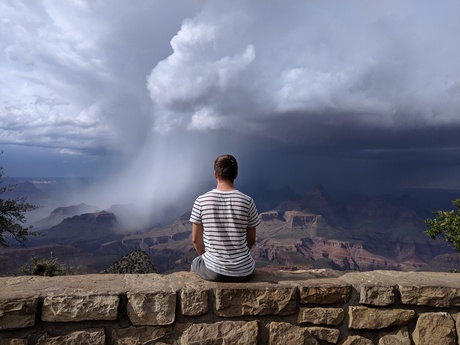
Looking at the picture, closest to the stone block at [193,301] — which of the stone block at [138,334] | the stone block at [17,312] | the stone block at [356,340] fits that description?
the stone block at [138,334]

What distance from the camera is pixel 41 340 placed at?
3.04 meters

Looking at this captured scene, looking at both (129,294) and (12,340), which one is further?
(129,294)

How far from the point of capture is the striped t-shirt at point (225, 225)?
3566 millimetres

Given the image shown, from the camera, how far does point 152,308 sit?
3.21 m

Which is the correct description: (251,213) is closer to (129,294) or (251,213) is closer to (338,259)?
(129,294)

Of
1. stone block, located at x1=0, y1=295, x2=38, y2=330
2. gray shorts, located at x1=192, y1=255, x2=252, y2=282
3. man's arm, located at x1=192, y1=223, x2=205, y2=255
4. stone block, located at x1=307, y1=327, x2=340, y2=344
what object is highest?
man's arm, located at x1=192, y1=223, x2=205, y2=255

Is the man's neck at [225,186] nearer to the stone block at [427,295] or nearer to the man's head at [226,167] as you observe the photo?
the man's head at [226,167]

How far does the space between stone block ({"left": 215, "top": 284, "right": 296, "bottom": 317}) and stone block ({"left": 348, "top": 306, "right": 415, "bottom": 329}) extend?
2.09 ft

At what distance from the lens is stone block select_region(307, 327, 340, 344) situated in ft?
11.5

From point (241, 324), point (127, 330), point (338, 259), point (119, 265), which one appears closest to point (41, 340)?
point (127, 330)

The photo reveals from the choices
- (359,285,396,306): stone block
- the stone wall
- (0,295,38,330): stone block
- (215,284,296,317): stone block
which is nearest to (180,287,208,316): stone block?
the stone wall

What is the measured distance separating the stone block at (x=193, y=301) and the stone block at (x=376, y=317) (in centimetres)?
146

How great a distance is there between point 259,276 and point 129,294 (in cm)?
141

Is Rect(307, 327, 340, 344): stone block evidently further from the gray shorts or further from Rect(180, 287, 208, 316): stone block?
Rect(180, 287, 208, 316): stone block
